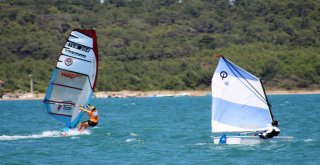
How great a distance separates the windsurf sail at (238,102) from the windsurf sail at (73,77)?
794 cm

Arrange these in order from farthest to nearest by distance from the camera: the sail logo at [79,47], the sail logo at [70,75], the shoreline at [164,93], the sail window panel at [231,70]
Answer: the shoreline at [164,93], the sail logo at [70,75], the sail logo at [79,47], the sail window panel at [231,70]

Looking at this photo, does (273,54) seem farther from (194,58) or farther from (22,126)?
(22,126)

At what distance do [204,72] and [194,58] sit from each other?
12616 mm

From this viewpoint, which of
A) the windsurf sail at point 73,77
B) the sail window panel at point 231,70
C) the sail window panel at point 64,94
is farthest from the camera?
the sail window panel at point 64,94

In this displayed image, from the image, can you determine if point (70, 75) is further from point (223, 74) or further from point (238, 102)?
point (238, 102)

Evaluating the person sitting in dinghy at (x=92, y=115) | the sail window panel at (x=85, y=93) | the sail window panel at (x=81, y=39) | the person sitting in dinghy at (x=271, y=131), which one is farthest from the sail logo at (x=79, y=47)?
the person sitting in dinghy at (x=271, y=131)

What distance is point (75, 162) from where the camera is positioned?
2745cm

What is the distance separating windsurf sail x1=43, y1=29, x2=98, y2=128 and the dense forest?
92743 mm

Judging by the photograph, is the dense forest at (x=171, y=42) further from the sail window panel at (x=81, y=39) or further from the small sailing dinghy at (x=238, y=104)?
the small sailing dinghy at (x=238, y=104)

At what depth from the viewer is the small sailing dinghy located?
30.2m

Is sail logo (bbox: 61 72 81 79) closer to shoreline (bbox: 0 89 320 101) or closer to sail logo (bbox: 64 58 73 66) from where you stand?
sail logo (bbox: 64 58 73 66)

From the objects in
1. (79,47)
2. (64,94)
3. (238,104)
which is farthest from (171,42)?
(238,104)

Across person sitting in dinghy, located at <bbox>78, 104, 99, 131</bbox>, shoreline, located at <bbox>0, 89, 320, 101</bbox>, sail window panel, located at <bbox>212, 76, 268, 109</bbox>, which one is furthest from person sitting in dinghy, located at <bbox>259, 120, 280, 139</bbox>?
shoreline, located at <bbox>0, 89, 320, 101</bbox>

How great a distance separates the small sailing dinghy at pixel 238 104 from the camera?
30.2 metres
